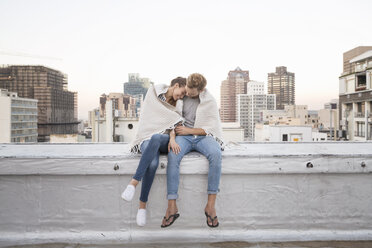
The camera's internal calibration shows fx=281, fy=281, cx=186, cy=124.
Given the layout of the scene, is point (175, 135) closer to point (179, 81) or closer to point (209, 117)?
point (209, 117)

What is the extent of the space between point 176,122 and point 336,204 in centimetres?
141

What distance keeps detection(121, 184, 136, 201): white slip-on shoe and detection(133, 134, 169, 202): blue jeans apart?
0.07 meters

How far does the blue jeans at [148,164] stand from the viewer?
77.8 inches

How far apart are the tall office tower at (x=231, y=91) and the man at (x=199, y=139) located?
12314 cm

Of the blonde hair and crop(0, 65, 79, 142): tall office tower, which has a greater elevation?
crop(0, 65, 79, 142): tall office tower

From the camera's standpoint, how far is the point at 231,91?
134125 millimetres

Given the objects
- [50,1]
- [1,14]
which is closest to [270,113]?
[50,1]

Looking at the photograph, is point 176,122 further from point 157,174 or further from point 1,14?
point 1,14

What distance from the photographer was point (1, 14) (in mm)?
52188

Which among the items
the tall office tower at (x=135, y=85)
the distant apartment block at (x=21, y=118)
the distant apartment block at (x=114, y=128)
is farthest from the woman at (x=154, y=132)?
the tall office tower at (x=135, y=85)

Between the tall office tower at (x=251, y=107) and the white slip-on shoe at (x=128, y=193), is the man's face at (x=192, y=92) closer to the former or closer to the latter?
the white slip-on shoe at (x=128, y=193)

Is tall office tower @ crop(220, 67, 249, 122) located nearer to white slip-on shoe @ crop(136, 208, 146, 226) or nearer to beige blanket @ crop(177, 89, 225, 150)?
beige blanket @ crop(177, 89, 225, 150)

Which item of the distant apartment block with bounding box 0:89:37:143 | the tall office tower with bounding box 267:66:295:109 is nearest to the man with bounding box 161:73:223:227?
the distant apartment block with bounding box 0:89:37:143

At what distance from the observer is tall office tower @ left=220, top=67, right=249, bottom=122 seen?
129 meters
